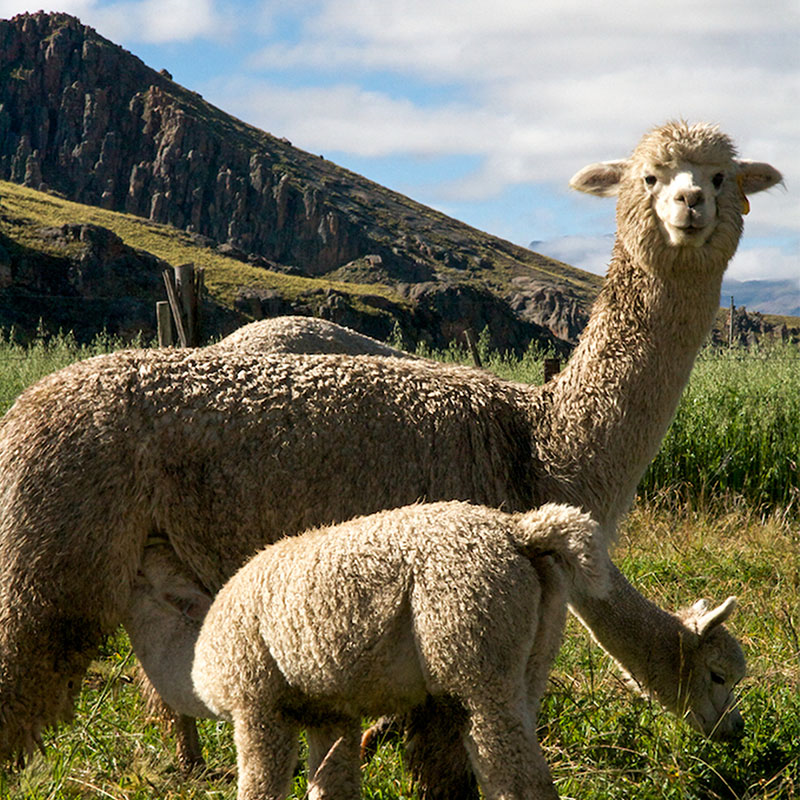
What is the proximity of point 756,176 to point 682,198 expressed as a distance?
0.81 m

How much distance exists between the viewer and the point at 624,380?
4.37 meters

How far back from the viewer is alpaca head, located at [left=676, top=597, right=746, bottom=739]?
3.88 metres

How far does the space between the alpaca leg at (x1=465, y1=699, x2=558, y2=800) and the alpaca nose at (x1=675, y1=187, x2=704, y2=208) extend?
2.47 m

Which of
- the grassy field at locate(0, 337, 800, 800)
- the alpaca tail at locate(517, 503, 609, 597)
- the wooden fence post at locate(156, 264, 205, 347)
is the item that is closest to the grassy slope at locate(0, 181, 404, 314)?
the wooden fence post at locate(156, 264, 205, 347)

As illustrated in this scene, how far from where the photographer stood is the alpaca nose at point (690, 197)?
429cm

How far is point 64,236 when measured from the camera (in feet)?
213

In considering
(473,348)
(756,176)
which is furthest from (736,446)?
(756,176)

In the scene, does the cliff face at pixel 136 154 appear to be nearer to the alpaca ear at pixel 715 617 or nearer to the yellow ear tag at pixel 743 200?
the yellow ear tag at pixel 743 200

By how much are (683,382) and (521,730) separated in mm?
2256

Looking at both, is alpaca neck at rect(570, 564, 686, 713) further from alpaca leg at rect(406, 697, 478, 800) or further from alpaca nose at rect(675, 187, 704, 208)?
alpaca nose at rect(675, 187, 704, 208)

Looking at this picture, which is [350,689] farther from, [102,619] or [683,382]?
[683,382]

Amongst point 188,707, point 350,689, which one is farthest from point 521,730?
point 188,707

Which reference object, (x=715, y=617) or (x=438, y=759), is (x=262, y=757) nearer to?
(x=438, y=759)

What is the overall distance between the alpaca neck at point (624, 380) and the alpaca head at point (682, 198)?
0.27 feet
